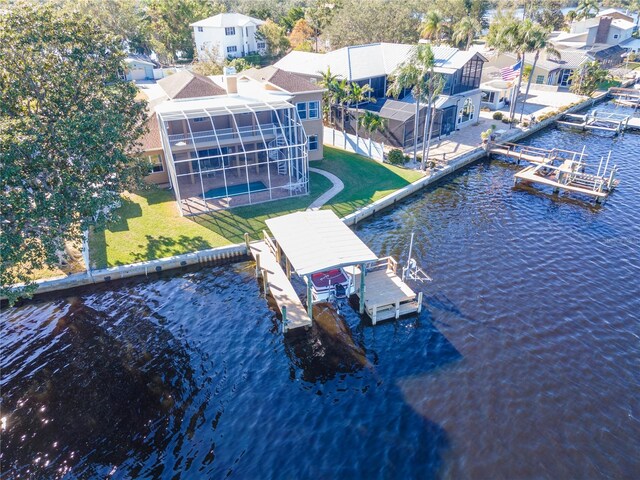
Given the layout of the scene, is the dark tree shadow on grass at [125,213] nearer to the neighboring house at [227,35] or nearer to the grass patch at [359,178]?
the grass patch at [359,178]

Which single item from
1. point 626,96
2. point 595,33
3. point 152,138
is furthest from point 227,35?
point 595,33

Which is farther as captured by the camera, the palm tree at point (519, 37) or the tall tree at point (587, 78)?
the tall tree at point (587, 78)

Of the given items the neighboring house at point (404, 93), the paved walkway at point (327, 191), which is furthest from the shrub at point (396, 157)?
the paved walkway at point (327, 191)

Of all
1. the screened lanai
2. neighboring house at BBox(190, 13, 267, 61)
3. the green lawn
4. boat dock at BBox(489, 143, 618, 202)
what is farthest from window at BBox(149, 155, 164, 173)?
neighboring house at BBox(190, 13, 267, 61)

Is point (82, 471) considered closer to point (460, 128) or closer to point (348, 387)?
point (348, 387)

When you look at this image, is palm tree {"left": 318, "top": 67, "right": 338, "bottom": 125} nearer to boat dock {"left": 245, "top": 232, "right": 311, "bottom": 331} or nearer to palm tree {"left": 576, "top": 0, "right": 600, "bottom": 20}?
boat dock {"left": 245, "top": 232, "right": 311, "bottom": 331}

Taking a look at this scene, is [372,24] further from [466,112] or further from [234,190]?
[234,190]
